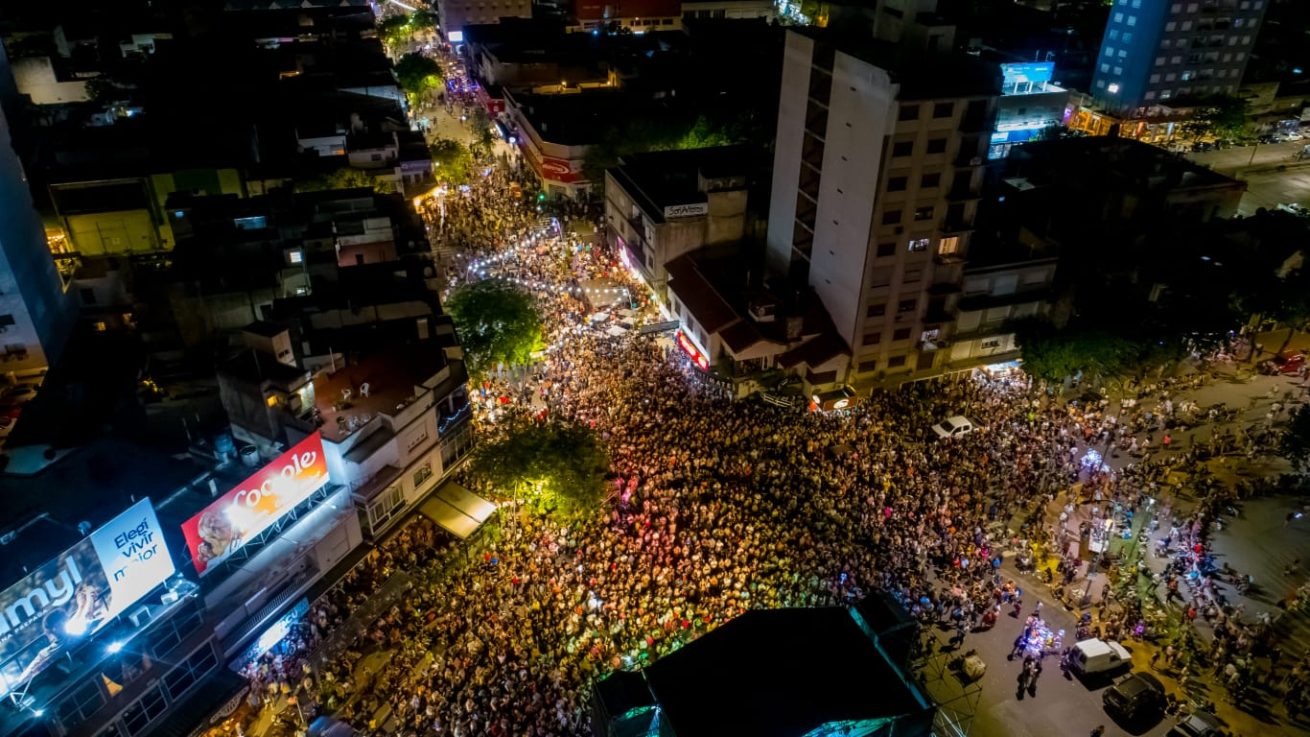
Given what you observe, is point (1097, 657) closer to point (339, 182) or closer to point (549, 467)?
point (549, 467)

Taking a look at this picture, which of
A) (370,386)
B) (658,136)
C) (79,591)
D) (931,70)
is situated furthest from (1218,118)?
(79,591)

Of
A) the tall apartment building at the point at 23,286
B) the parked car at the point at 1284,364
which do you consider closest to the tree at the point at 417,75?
the tall apartment building at the point at 23,286

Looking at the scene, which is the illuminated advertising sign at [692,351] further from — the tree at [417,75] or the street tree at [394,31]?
the street tree at [394,31]

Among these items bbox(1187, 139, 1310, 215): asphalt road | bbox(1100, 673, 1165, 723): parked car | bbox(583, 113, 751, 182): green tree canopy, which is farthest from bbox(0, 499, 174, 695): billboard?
bbox(1187, 139, 1310, 215): asphalt road

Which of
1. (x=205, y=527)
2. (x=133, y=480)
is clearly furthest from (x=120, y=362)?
(x=205, y=527)

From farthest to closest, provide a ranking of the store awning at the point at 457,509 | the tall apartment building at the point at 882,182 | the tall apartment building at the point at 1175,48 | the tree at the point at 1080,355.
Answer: the tall apartment building at the point at 1175,48
the tree at the point at 1080,355
the tall apartment building at the point at 882,182
the store awning at the point at 457,509

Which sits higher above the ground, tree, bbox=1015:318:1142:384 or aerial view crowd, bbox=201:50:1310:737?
tree, bbox=1015:318:1142:384

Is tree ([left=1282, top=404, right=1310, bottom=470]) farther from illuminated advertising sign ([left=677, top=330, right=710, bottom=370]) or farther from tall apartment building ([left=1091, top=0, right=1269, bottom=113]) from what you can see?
tall apartment building ([left=1091, top=0, right=1269, bottom=113])
